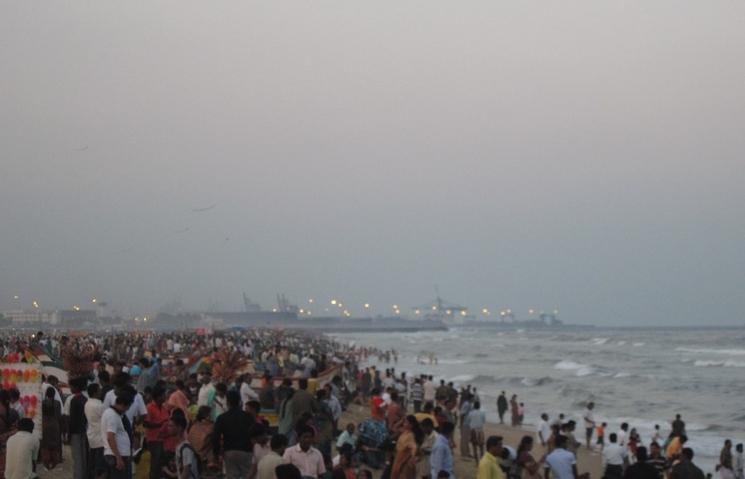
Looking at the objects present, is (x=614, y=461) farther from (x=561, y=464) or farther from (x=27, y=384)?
(x=27, y=384)

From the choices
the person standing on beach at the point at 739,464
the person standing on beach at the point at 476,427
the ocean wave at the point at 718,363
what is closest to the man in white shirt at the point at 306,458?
the person standing on beach at the point at 476,427

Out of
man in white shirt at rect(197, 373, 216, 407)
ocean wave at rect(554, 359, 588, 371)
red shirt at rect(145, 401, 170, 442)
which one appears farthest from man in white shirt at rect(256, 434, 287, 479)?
ocean wave at rect(554, 359, 588, 371)

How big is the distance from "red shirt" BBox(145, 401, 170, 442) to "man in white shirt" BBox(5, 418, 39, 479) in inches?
60.2

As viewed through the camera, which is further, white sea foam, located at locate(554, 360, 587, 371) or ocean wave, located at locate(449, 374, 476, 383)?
white sea foam, located at locate(554, 360, 587, 371)

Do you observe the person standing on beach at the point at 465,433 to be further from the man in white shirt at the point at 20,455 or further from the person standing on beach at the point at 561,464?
the man in white shirt at the point at 20,455

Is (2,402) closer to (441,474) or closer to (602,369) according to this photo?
(441,474)

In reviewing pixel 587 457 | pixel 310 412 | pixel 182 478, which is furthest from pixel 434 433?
pixel 587 457

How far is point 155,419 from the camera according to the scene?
32.8ft

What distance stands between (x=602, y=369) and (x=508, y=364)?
751 centimetres

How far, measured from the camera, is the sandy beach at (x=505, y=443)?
1694cm

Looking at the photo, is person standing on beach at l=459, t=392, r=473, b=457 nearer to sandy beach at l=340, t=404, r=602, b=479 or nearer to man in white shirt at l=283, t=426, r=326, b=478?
sandy beach at l=340, t=404, r=602, b=479

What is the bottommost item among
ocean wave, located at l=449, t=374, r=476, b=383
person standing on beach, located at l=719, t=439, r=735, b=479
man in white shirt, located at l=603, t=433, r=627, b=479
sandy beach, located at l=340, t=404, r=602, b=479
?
ocean wave, located at l=449, t=374, r=476, b=383

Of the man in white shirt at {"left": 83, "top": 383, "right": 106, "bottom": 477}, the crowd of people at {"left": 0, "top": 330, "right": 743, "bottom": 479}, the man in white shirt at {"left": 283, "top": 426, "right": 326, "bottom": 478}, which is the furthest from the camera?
the man in white shirt at {"left": 83, "top": 383, "right": 106, "bottom": 477}

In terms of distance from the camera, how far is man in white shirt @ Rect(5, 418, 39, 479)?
8.35 m
